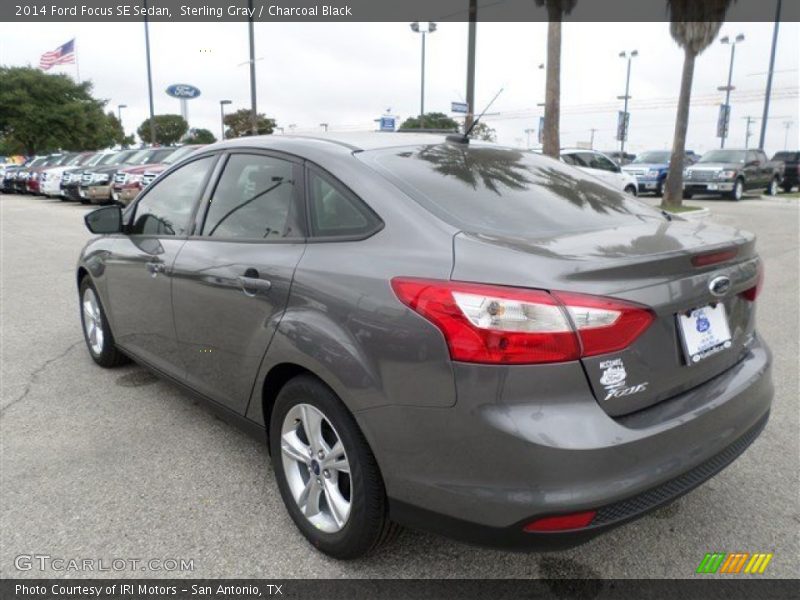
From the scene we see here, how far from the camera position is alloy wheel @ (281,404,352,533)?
240 cm

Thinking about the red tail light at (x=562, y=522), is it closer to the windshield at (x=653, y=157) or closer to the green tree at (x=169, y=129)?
the windshield at (x=653, y=157)

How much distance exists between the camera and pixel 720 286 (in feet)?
7.43

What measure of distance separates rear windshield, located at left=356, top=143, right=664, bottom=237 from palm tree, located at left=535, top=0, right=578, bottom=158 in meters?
13.2

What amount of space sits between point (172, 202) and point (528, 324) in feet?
8.32

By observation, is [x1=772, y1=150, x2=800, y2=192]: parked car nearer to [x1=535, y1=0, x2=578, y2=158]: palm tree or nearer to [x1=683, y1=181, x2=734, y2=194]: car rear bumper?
[x1=683, y1=181, x2=734, y2=194]: car rear bumper

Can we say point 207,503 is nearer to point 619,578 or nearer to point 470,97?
point 619,578

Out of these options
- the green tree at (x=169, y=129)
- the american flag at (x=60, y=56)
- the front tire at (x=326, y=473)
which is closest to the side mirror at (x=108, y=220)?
the front tire at (x=326, y=473)

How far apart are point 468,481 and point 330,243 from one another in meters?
1.04

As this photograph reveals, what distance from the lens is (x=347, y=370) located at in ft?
7.16

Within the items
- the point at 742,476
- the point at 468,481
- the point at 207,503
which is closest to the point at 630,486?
the point at 468,481

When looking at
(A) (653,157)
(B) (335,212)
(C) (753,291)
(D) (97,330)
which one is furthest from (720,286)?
(A) (653,157)

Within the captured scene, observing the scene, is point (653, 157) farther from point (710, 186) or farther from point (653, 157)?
point (710, 186)

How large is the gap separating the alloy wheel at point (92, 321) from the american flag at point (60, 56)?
41.1 m

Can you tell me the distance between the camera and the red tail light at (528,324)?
1.88 m
